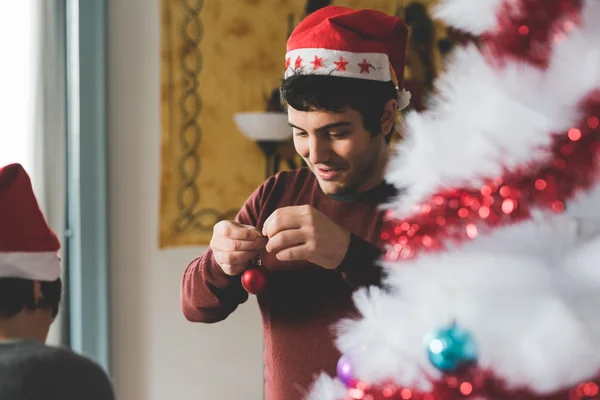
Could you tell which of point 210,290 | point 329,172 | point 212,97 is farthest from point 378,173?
point 212,97

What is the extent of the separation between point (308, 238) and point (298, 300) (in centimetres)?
20

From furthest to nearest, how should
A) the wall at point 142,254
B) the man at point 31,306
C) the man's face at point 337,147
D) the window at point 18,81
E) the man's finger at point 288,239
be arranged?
1. the wall at point 142,254
2. the window at point 18,81
3. the man's face at point 337,147
4. the man's finger at point 288,239
5. the man at point 31,306

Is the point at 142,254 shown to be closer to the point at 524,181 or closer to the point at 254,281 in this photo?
the point at 254,281

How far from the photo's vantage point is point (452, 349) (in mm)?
482

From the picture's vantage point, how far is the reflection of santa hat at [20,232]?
2.76ft

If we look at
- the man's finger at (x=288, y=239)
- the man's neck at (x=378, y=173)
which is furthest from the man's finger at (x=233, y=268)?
the man's neck at (x=378, y=173)

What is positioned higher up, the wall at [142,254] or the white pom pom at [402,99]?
the white pom pom at [402,99]

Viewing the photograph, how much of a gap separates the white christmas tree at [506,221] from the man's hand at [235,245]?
0.44 meters

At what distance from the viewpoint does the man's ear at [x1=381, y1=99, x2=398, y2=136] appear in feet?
3.38

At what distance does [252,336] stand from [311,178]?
1.31 meters

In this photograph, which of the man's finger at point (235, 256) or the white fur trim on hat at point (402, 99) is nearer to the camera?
the man's finger at point (235, 256)

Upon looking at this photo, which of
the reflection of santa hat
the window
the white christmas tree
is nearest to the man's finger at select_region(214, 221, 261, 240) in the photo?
the reflection of santa hat

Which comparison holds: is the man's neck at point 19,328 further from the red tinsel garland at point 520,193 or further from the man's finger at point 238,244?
the red tinsel garland at point 520,193

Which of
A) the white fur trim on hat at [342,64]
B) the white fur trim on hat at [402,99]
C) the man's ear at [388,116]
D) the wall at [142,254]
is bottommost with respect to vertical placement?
the wall at [142,254]
